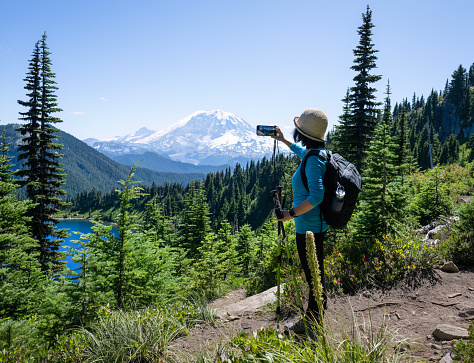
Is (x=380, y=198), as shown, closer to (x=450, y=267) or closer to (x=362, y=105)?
(x=450, y=267)

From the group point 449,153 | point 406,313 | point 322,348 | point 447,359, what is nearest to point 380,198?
point 406,313

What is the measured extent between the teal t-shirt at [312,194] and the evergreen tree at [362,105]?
49.1 feet

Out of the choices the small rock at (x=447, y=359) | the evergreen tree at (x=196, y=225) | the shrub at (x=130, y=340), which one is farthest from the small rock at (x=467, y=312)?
the evergreen tree at (x=196, y=225)

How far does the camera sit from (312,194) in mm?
2729

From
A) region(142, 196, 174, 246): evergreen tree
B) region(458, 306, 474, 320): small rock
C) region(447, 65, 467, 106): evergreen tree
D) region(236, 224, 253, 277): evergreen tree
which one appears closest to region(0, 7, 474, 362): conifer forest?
region(458, 306, 474, 320): small rock

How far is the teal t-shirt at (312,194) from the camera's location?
2.72 metres

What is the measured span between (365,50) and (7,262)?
20.3m

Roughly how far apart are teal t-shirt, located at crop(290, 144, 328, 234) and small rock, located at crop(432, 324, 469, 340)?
1.90 m

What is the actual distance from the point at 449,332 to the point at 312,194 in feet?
7.92

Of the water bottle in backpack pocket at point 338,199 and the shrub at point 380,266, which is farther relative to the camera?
the shrub at point 380,266

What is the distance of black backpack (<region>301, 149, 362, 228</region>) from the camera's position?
109 inches

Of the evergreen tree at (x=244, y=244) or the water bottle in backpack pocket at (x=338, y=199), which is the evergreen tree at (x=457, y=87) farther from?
the water bottle in backpack pocket at (x=338, y=199)

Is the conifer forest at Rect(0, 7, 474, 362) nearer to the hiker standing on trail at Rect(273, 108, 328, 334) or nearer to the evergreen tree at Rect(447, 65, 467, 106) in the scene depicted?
the hiker standing on trail at Rect(273, 108, 328, 334)

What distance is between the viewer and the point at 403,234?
650 centimetres
